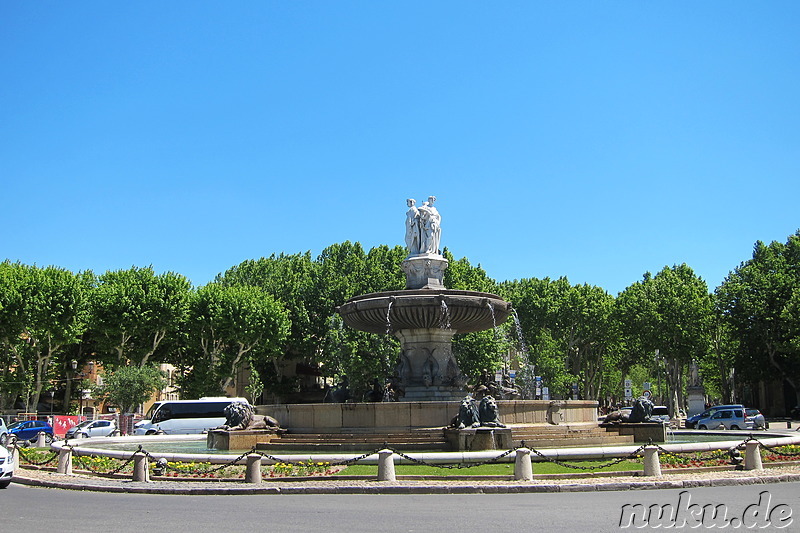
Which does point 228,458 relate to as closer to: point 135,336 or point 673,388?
point 135,336

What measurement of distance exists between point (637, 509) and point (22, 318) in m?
36.3

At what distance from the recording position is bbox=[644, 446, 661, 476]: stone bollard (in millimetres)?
12445

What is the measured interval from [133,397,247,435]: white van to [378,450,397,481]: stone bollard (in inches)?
926

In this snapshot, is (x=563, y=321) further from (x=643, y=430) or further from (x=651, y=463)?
(x=651, y=463)

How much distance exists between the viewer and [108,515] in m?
9.69

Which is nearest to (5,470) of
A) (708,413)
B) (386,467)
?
(386,467)

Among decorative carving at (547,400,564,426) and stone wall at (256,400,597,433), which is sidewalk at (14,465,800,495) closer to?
stone wall at (256,400,597,433)

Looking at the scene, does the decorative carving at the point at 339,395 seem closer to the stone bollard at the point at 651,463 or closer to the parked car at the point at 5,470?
the parked car at the point at 5,470

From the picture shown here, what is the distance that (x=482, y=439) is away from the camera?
1520 centimetres

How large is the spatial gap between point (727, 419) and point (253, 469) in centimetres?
3007

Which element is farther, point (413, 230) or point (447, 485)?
point (413, 230)

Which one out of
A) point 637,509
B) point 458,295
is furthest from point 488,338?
point 637,509

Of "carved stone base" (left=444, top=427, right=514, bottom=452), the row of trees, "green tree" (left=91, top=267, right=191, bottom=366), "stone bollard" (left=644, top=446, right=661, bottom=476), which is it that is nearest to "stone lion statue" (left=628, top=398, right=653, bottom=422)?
"carved stone base" (left=444, top=427, right=514, bottom=452)

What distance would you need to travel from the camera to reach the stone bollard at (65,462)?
15195mm
